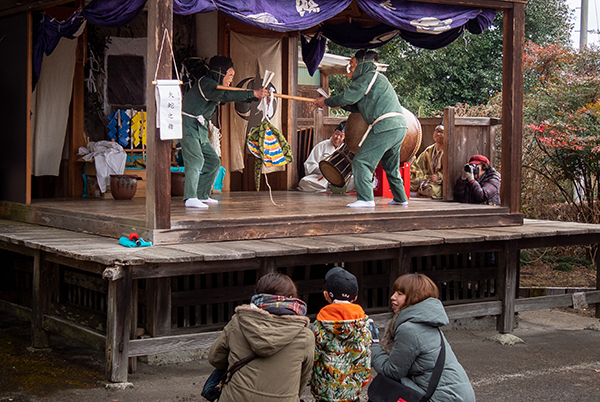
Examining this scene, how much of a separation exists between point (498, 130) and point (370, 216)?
6.70m

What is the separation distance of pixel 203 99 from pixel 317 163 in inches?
138

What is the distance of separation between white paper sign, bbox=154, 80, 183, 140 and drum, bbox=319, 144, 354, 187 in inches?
162

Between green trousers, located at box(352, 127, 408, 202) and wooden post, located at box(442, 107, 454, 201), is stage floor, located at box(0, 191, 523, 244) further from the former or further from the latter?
wooden post, located at box(442, 107, 454, 201)

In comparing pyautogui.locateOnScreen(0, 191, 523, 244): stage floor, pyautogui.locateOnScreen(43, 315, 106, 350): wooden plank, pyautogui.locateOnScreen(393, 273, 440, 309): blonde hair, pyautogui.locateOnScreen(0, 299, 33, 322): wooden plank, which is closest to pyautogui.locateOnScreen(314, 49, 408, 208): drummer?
pyautogui.locateOnScreen(0, 191, 523, 244): stage floor

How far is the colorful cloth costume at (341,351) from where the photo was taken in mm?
3900

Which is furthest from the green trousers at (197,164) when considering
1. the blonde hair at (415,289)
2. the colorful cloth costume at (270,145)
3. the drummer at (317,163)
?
the blonde hair at (415,289)

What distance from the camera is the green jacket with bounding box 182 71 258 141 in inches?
304

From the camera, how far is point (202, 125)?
7.82 meters

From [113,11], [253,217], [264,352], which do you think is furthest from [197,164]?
[264,352]

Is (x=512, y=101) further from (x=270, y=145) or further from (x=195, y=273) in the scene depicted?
(x=195, y=273)

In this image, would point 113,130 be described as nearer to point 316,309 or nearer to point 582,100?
point 316,309

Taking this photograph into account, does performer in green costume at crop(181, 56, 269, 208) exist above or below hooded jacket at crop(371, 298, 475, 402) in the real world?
above

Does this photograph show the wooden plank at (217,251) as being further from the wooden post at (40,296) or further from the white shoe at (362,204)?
the white shoe at (362,204)

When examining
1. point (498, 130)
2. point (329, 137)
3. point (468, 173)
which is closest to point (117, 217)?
point (468, 173)
